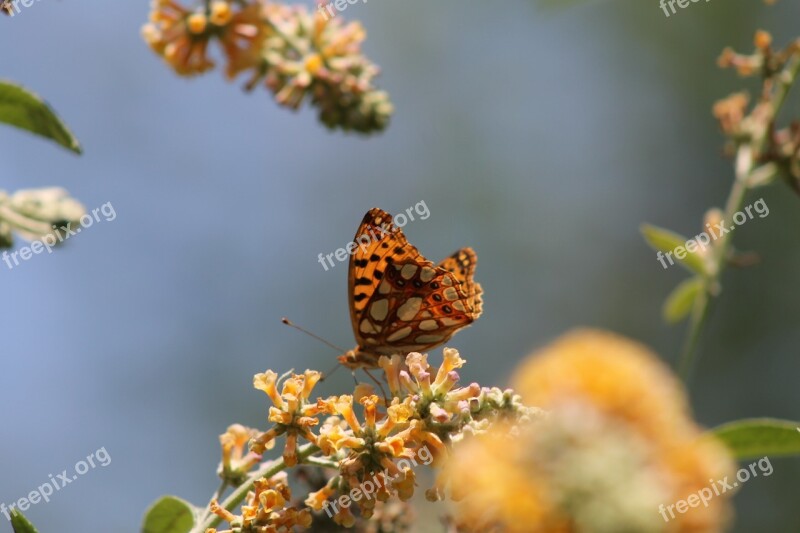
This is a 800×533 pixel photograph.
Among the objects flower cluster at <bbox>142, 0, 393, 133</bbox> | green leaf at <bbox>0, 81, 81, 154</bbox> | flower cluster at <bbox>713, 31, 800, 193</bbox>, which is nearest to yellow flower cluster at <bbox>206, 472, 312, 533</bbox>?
green leaf at <bbox>0, 81, 81, 154</bbox>

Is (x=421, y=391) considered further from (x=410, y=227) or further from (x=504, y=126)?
(x=504, y=126)

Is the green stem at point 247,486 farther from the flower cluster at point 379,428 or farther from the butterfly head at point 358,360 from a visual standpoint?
the butterfly head at point 358,360

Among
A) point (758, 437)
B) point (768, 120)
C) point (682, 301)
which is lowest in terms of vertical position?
point (758, 437)

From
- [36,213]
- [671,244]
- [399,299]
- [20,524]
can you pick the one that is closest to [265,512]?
[20,524]

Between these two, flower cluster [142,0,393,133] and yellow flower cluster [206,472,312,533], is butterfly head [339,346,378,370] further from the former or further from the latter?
yellow flower cluster [206,472,312,533]

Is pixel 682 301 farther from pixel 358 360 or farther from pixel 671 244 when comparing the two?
pixel 358 360
